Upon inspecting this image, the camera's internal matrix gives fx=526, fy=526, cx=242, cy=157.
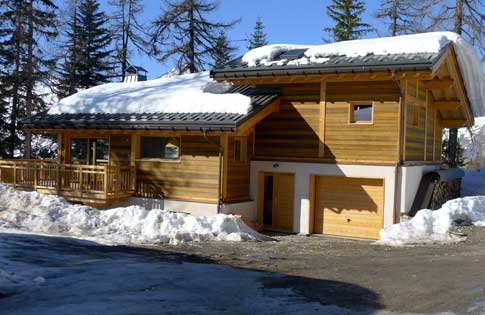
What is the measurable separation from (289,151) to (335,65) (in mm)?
3195

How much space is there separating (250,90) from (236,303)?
37.8 ft

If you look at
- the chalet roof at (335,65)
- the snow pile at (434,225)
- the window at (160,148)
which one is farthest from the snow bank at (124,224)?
the chalet roof at (335,65)

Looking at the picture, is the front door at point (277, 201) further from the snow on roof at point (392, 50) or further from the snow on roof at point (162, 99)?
the snow on roof at point (392, 50)

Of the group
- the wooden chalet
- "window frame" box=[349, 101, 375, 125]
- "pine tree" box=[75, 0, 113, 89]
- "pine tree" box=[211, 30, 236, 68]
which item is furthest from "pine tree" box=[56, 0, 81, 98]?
"window frame" box=[349, 101, 375, 125]

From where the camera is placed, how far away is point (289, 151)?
1700cm

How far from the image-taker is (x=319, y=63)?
16141 mm

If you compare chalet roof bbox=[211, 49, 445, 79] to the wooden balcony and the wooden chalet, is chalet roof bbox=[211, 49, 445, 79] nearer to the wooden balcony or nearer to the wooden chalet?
the wooden chalet

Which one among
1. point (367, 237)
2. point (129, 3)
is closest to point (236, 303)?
point (367, 237)

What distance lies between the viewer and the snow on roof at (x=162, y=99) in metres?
17.0

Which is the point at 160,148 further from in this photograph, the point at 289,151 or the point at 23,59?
the point at 23,59

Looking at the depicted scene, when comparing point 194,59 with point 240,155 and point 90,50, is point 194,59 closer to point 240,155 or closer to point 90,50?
point 90,50

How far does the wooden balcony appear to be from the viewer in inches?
663

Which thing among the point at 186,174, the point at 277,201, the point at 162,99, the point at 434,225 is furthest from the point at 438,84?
the point at 162,99

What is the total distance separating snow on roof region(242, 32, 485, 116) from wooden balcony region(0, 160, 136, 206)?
576 cm
